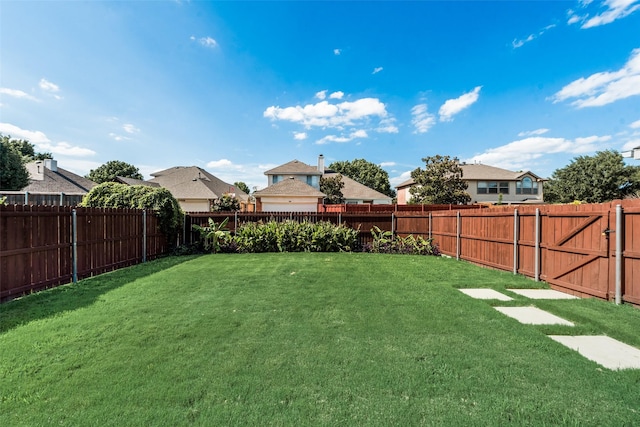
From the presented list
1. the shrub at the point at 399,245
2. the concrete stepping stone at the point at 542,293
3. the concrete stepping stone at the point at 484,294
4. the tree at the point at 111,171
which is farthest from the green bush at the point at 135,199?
the tree at the point at 111,171

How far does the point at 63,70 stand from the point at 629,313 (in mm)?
15697

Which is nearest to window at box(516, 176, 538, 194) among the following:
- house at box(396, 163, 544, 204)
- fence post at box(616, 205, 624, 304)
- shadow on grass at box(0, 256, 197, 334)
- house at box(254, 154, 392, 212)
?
house at box(396, 163, 544, 204)

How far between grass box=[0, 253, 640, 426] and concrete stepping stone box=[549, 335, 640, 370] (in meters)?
0.17

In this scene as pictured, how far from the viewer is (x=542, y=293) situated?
5.83 meters

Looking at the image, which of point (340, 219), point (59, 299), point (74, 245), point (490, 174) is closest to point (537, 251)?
point (340, 219)

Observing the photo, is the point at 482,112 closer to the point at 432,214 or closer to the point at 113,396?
the point at 432,214

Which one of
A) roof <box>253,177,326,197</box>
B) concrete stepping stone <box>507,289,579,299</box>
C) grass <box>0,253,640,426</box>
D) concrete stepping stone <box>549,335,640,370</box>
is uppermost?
roof <box>253,177,326,197</box>

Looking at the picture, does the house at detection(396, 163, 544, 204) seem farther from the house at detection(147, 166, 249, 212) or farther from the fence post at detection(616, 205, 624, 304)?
the fence post at detection(616, 205, 624, 304)

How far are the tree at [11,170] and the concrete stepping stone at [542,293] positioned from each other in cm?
2478

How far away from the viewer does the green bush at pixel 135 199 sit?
33.2 ft

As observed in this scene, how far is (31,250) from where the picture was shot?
17.7 ft

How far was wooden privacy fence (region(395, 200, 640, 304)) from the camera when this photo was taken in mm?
4852

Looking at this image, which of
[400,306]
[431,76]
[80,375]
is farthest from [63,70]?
[431,76]

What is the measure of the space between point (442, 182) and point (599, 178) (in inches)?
711
